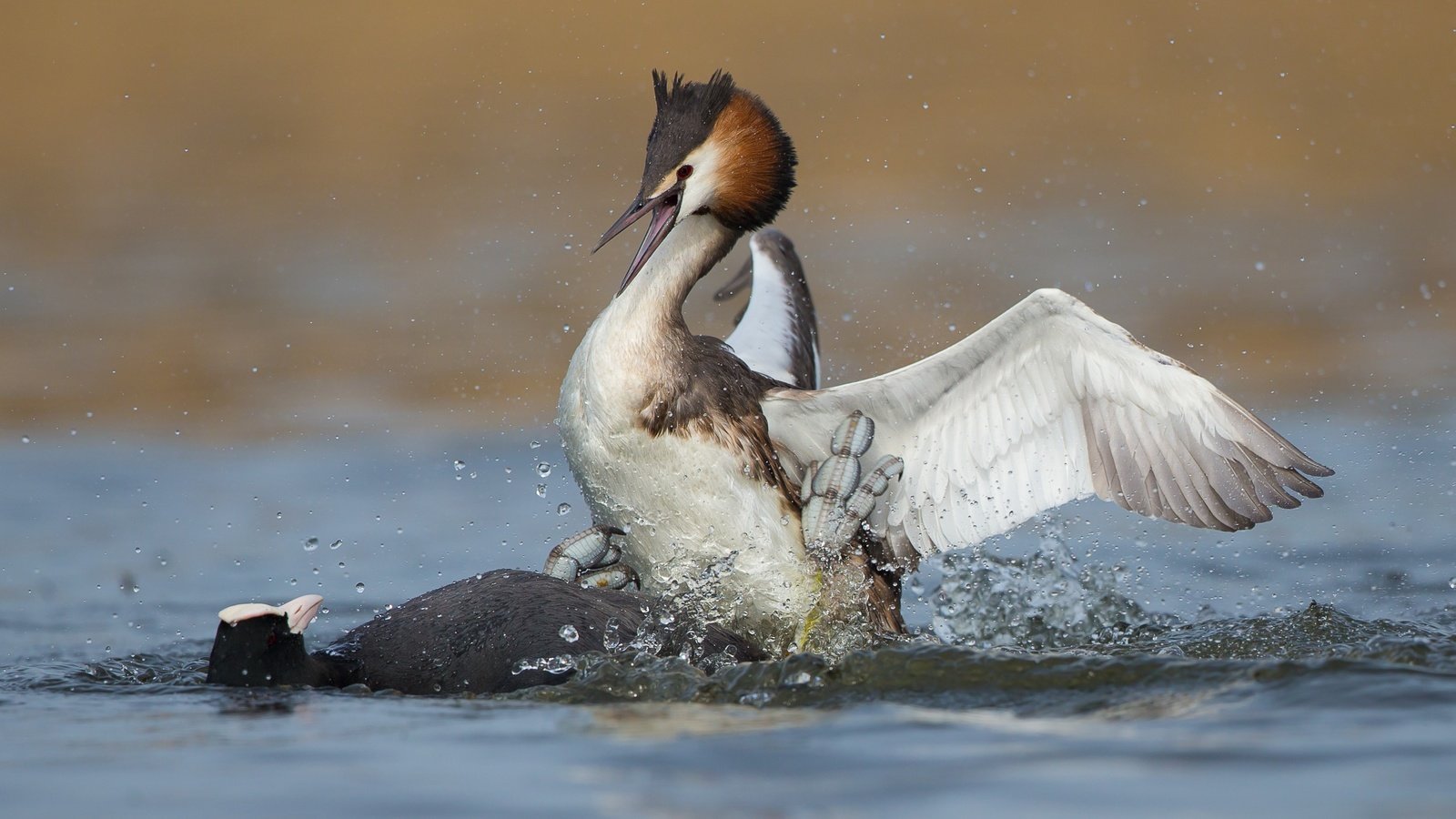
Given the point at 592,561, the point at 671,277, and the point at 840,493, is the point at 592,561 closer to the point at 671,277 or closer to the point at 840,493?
the point at 840,493

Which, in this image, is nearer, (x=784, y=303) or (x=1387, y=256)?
(x=784, y=303)

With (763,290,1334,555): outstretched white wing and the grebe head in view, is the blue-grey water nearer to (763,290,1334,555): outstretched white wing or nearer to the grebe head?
(763,290,1334,555): outstretched white wing

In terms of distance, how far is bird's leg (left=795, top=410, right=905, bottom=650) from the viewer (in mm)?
6781

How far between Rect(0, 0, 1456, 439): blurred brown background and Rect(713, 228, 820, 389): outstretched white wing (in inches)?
115

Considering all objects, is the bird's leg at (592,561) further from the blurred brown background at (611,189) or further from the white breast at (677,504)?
the blurred brown background at (611,189)

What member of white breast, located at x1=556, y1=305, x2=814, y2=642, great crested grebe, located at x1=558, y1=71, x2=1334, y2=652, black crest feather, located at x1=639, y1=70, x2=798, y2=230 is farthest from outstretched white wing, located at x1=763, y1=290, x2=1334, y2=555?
black crest feather, located at x1=639, y1=70, x2=798, y2=230

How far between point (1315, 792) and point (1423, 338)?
10.2 meters

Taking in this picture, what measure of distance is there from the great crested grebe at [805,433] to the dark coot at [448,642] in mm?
553

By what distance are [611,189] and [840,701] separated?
37.8 ft

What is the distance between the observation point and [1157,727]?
5.11 meters

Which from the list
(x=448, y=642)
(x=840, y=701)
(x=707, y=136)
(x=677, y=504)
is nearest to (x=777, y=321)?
(x=707, y=136)

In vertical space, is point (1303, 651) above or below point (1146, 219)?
below

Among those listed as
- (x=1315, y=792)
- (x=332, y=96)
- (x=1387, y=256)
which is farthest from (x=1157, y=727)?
(x=332, y=96)

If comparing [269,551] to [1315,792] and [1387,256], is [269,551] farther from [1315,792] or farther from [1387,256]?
[1387,256]
